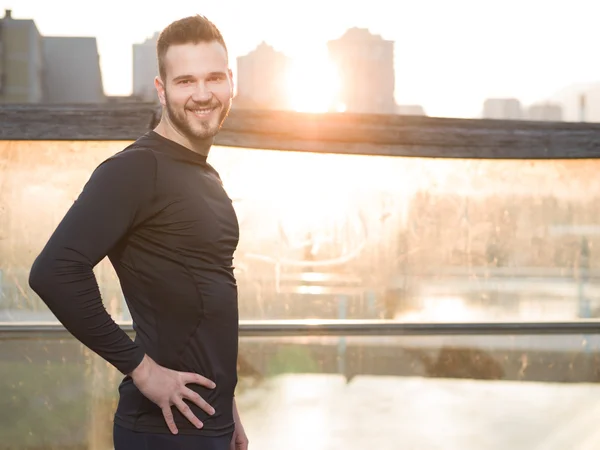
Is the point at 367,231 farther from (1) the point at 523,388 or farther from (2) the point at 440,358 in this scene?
(1) the point at 523,388

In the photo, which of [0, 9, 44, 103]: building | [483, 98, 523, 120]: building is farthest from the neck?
[483, 98, 523, 120]: building

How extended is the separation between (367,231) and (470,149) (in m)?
0.63

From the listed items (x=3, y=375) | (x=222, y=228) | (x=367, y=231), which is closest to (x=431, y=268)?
(x=367, y=231)

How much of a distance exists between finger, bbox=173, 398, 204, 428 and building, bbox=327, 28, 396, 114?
2394 inches

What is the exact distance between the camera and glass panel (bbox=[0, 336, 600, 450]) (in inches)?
132

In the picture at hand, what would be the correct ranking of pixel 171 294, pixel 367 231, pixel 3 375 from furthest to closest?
pixel 367 231 < pixel 3 375 < pixel 171 294

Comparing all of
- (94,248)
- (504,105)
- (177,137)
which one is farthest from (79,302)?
(504,105)

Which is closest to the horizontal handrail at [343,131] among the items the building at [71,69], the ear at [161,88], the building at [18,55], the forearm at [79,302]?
the ear at [161,88]

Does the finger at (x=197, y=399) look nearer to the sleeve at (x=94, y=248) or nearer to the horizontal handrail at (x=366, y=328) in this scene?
the sleeve at (x=94, y=248)

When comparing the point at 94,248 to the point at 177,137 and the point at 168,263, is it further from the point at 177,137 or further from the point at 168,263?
the point at 177,137

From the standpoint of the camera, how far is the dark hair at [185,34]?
145cm

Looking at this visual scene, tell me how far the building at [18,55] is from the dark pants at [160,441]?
1987 centimetres

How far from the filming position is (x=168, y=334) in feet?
4.53

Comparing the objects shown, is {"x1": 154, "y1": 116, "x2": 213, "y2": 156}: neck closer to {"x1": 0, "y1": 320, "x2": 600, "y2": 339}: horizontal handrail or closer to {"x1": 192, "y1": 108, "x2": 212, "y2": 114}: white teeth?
{"x1": 192, "y1": 108, "x2": 212, "y2": 114}: white teeth
